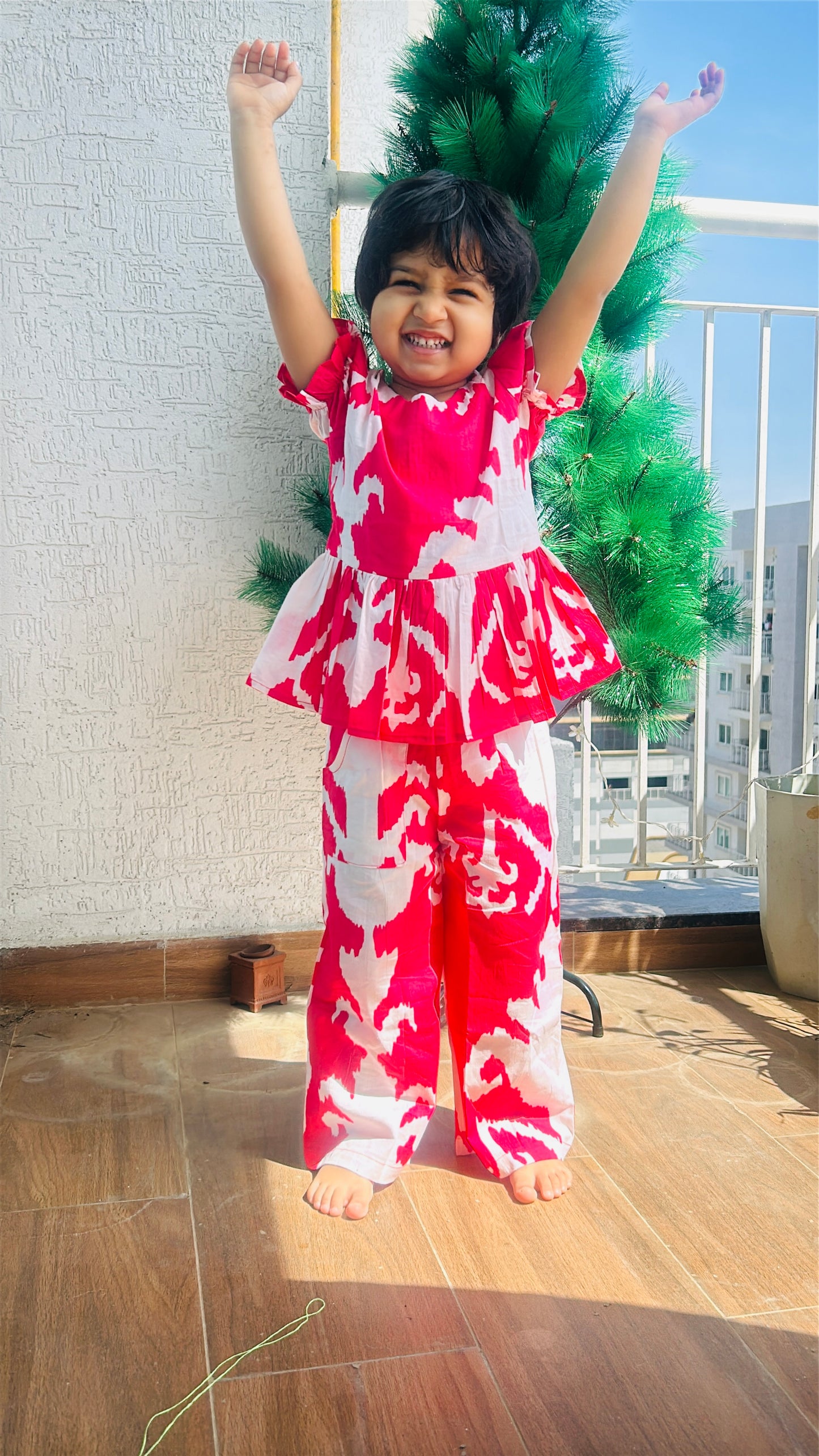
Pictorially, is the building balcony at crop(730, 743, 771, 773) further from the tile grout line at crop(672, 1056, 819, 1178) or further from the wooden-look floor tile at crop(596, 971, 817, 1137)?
the tile grout line at crop(672, 1056, 819, 1178)

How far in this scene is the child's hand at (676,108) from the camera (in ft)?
3.80

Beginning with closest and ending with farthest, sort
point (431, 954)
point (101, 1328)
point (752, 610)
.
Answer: point (101, 1328), point (431, 954), point (752, 610)

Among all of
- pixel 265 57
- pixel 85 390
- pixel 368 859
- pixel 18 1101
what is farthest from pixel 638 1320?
pixel 85 390

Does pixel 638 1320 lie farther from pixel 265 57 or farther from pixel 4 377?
pixel 4 377

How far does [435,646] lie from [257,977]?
2.61ft

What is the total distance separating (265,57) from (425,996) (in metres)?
1.09

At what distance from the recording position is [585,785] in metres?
2.15

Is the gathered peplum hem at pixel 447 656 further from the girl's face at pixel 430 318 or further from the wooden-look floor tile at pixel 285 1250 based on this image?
the wooden-look floor tile at pixel 285 1250

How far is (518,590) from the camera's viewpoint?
122 centimetres

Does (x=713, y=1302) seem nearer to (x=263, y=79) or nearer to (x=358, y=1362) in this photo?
(x=358, y=1362)

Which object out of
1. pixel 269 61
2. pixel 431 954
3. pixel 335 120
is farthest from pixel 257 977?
pixel 335 120

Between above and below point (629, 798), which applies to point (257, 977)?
below

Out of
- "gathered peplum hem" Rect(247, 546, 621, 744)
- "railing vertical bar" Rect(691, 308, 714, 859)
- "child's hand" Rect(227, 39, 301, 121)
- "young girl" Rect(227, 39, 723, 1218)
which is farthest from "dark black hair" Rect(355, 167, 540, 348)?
"railing vertical bar" Rect(691, 308, 714, 859)

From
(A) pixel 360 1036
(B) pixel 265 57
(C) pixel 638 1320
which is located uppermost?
(B) pixel 265 57
